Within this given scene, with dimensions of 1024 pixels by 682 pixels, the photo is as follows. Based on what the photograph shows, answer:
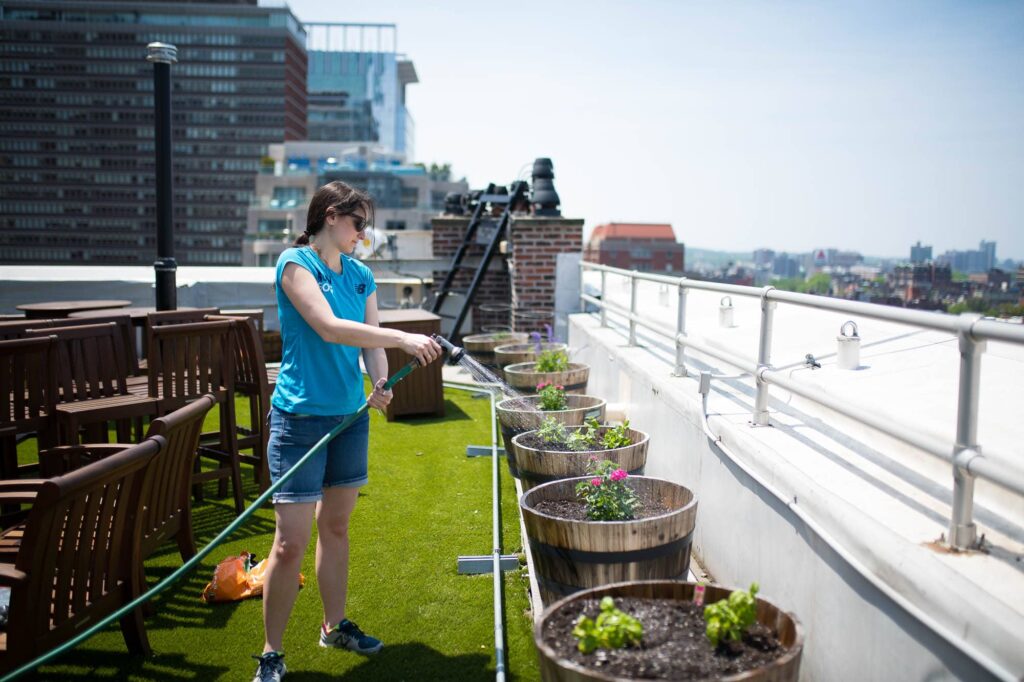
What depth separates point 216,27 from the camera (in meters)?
168

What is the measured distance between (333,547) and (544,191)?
7.63 metres

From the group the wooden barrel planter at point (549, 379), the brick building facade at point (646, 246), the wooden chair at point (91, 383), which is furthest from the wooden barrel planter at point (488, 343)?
the brick building facade at point (646, 246)

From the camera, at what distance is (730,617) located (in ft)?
6.46

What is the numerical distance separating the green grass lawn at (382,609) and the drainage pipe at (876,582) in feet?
3.73

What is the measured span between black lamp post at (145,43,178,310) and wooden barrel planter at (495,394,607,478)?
363cm

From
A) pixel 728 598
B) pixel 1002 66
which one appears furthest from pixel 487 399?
pixel 1002 66

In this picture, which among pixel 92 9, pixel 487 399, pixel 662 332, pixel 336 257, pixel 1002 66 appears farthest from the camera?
pixel 92 9

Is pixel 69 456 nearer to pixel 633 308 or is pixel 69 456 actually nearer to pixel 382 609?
pixel 382 609

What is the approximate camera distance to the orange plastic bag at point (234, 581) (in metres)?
3.77

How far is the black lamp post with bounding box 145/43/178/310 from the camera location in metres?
6.73

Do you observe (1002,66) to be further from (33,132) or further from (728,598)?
(33,132)

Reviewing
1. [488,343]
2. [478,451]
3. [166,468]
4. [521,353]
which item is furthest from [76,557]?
[488,343]

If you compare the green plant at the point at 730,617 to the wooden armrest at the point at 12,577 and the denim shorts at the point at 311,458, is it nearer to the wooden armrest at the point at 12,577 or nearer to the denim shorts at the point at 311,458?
the denim shorts at the point at 311,458

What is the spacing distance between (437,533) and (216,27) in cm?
18619
